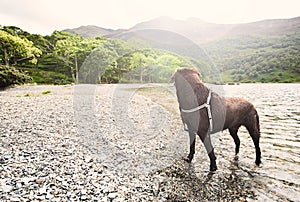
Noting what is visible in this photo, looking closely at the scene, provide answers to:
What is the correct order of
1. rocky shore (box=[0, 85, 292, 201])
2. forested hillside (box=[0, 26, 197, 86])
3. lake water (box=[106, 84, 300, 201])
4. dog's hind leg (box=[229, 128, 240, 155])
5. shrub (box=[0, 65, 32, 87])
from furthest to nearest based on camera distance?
forested hillside (box=[0, 26, 197, 86]) < shrub (box=[0, 65, 32, 87]) < dog's hind leg (box=[229, 128, 240, 155]) < lake water (box=[106, 84, 300, 201]) < rocky shore (box=[0, 85, 292, 201])

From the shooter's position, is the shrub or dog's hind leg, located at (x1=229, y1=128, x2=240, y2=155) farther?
the shrub

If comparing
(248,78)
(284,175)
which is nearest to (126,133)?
(284,175)

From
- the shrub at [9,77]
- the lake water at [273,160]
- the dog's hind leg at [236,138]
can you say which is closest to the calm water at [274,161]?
the lake water at [273,160]

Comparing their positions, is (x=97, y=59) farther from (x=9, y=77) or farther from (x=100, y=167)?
(x=100, y=167)

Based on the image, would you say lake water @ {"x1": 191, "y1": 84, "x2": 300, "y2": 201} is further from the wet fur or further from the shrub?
the shrub

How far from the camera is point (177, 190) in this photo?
4.70 metres

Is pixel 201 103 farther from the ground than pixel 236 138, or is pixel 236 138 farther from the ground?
pixel 201 103

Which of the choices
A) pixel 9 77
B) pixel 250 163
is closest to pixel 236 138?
pixel 250 163

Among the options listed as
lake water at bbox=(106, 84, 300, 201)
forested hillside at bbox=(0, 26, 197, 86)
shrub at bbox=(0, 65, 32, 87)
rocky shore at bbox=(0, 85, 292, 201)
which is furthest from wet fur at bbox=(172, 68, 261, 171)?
shrub at bbox=(0, 65, 32, 87)

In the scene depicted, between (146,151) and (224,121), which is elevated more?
(224,121)

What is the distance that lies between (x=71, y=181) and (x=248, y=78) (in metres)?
141

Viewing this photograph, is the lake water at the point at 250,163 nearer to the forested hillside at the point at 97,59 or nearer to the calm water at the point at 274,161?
the calm water at the point at 274,161

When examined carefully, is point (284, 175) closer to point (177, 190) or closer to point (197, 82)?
point (177, 190)

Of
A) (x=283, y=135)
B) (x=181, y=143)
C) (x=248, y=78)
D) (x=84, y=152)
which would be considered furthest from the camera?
(x=248, y=78)
